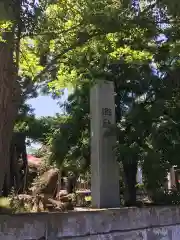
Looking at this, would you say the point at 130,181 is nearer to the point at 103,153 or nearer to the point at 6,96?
the point at 103,153

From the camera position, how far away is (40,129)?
1575cm

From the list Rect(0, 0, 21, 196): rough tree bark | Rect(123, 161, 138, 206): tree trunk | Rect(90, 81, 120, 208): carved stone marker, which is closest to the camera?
Rect(0, 0, 21, 196): rough tree bark

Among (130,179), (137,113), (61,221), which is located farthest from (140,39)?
(61,221)

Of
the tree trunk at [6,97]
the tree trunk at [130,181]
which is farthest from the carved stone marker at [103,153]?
the tree trunk at [6,97]

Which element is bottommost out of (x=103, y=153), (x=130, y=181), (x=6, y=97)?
(x=130, y=181)

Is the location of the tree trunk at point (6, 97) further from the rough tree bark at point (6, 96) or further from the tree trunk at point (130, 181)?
the tree trunk at point (130, 181)

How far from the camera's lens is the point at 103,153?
898 cm

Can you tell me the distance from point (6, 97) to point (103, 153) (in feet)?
11.2

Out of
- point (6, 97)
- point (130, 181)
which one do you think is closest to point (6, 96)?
point (6, 97)

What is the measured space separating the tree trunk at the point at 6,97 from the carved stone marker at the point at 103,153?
301cm

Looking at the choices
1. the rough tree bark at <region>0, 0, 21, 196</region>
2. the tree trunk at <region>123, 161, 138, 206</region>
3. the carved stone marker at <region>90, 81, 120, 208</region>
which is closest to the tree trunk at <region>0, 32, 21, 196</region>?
the rough tree bark at <region>0, 0, 21, 196</region>

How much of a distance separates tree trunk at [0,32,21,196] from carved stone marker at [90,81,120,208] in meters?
3.01

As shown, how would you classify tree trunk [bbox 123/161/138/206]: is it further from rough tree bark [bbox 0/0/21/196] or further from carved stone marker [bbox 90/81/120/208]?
rough tree bark [bbox 0/0/21/196]

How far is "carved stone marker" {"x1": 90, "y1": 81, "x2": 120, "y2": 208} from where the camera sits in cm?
884
